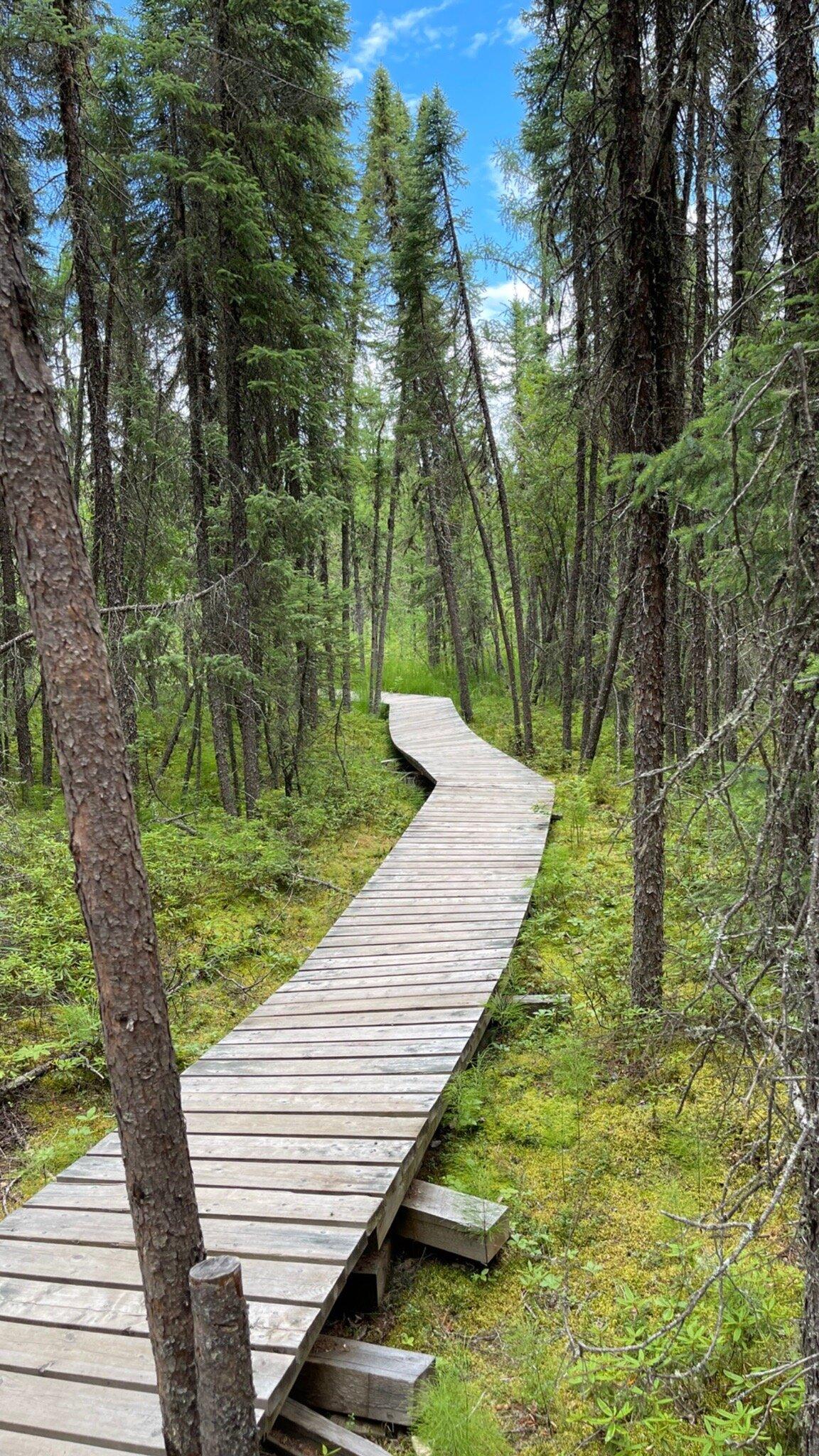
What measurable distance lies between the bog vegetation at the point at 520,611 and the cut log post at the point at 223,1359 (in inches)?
34.4

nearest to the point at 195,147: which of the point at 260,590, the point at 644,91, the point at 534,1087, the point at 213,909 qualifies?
the point at 260,590

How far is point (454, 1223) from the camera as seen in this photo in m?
3.46

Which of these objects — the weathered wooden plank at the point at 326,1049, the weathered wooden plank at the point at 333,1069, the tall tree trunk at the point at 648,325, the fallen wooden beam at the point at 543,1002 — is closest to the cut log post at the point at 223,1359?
the weathered wooden plank at the point at 333,1069

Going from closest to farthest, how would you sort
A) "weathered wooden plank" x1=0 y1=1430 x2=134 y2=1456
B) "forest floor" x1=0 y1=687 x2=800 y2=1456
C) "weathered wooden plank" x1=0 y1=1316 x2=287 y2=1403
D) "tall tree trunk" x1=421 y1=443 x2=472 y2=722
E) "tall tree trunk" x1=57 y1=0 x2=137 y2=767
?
"weathered wooden plank" x1=0 y1=1430 x2=134 y2=1456 → "weathered wooden plank" x1=0 y1=1316 x2=287 y2=1403 → "forest floor" x1=0 y1=687 x2=800 y2=1456 → "tall tree trunk" x1=57 y1=0 x2=137 y2=767 → "tall tree trunk" x1=421 y1=443 x2=472 y2=722

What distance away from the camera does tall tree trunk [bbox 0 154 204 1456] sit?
2.03 metres

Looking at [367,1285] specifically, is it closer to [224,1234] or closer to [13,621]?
[224,1234]

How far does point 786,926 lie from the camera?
→ 2.27 meters

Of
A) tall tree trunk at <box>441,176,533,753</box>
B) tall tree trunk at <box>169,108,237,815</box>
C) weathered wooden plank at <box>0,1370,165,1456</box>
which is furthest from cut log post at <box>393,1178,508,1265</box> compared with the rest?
tall tree trunk at <box>441,176,533,753</box>

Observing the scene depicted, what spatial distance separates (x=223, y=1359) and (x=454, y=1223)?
170 cm

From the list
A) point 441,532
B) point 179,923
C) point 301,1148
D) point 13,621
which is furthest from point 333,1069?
point 441,532

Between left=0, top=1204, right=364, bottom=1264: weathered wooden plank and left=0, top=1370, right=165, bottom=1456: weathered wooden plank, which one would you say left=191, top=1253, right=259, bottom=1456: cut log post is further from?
left=0, top=1204, right=364, bottom=1264: weathered wooden plank

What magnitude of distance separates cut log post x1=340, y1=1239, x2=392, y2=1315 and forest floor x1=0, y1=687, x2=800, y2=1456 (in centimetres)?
7

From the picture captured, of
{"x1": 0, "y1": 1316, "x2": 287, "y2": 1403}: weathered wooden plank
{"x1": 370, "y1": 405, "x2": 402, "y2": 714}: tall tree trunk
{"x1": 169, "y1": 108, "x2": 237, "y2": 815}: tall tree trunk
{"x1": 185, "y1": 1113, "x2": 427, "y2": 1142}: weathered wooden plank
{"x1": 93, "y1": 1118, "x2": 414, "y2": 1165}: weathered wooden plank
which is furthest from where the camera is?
{"x1": 370, "y1": 405, "x2": 402, "y2": 714}: tall tree trunk

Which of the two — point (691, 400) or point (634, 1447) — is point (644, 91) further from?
point (634, 1447)
